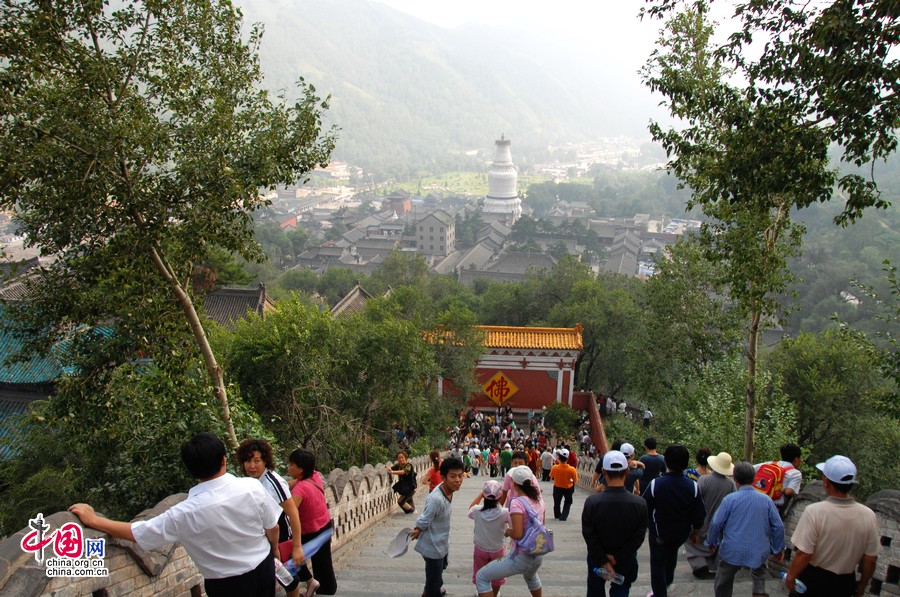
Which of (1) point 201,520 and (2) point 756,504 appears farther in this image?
(2) point 756,504

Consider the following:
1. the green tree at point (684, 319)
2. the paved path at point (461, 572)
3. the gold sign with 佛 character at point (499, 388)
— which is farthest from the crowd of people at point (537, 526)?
the gold sign with 佛 character at point (499, 388)

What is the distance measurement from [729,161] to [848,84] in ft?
3.53

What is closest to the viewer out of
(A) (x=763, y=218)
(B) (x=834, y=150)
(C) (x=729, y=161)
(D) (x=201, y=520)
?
(D) (x=201, y=520)

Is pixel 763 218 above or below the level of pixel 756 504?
above

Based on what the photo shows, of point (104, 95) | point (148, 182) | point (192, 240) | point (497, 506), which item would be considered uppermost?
point (104, 95)

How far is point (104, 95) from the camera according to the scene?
5.79m

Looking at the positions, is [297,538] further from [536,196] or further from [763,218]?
[536,196]

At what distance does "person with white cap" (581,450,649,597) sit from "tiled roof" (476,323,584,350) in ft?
54.1

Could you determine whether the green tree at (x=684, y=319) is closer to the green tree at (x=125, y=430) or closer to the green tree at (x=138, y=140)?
the green tree at (x=125, y=430)

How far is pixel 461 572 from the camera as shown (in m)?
5.79

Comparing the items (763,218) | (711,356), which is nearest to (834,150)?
(711,356)

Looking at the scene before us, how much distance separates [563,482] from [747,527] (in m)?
3.84

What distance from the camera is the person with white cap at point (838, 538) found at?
12.3 feet

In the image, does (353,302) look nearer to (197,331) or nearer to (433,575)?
(197,331)
